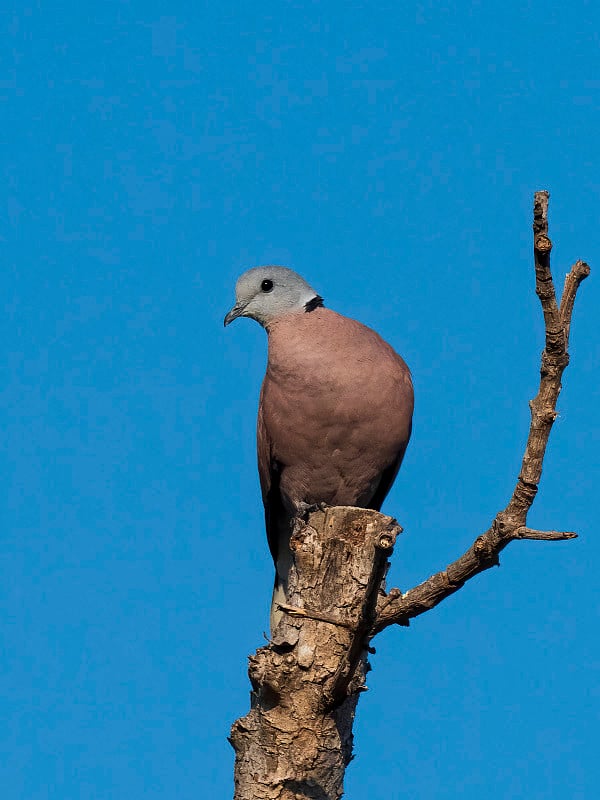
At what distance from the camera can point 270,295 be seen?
8219 millimetres

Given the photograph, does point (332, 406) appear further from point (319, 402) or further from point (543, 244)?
point (543, 244)

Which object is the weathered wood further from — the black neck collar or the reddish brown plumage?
the black neck collar

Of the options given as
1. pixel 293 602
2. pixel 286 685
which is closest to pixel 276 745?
pixel 286 685

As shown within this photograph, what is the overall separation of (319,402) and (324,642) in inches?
74.1

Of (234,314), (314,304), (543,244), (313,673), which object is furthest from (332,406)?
(543,244)

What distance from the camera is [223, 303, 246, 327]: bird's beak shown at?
8.31 m

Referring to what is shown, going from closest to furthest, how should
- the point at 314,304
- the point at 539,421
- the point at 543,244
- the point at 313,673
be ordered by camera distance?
the point at 543,244 < the point at 539,421 < the point at 313,673 < the point at 314,304

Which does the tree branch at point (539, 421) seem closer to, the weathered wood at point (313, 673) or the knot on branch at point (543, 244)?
the knot on branch at point (543, 244)

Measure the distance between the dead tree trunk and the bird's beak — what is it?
2.31 m

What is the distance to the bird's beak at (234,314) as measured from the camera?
8.31 meters

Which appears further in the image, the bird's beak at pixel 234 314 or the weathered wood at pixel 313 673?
the bird's beak at pixel 234 314

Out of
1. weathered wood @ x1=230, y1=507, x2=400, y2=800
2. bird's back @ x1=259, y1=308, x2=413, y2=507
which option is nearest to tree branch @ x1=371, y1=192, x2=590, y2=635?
weathered wood @ x1=230, y1=507, x2=400, y2=800

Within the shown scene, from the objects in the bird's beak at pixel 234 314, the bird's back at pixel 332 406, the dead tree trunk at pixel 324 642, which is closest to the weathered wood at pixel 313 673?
the dead tree trunk at pixel 324 642

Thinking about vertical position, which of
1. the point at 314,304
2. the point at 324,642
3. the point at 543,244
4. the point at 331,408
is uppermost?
the point at 314,304
